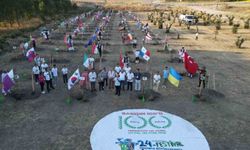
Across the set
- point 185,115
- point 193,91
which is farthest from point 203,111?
point 193,91

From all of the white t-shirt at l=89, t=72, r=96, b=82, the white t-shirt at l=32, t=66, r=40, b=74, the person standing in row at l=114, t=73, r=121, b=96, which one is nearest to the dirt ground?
the person standing in row at l=114, t=73, r=121, b=96

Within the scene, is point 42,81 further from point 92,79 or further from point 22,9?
point 22,9

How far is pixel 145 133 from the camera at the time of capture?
14.7 meters

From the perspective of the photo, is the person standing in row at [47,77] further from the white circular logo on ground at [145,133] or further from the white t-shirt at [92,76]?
the white circular logo on ground at [145,133]

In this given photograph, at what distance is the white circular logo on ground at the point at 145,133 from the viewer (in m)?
13.7

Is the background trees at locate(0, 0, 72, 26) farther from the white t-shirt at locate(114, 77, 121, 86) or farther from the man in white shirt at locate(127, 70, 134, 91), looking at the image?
the white t-shirt at locate(114, 77, 121, 86)

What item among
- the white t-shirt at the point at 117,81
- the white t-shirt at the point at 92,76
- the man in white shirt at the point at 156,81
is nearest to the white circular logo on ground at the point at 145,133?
the white t-shirt at the point at 117,81

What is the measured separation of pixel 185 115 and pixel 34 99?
8922 millimetres

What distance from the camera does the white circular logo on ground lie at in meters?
13.7

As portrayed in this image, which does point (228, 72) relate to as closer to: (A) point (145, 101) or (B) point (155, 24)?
(A) point (145, 101)

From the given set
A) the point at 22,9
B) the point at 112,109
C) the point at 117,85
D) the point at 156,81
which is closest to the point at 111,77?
the point at 117,85

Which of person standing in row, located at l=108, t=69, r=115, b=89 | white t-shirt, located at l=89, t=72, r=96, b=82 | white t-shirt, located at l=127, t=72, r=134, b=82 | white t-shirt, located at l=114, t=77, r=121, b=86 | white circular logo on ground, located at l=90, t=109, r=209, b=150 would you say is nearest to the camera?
white circular logo on ground, located at l=90, t=109, r=209, b=150

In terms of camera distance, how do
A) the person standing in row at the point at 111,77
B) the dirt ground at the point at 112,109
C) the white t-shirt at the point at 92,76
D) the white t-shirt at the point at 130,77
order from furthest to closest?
the person standing in row at the point at 111,77 → the white t-shirt at the point at 130,77 → the white t-shirt at the point at 92,76 → the dirt ground at the point at 112,109

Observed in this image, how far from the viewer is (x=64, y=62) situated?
27906mm
